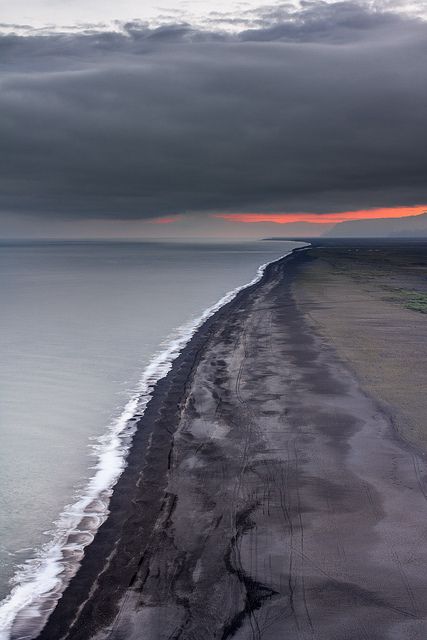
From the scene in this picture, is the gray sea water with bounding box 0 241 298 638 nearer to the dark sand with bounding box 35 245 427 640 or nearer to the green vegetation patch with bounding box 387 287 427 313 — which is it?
the dark sand with bounding box 35 245 427 640

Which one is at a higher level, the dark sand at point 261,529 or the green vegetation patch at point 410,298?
the green vegetation patch at point 410,298

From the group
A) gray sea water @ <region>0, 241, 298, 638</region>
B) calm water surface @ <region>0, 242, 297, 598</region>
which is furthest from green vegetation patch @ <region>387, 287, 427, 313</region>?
calm water surface @ <region>0, 242, 297, 598</region>

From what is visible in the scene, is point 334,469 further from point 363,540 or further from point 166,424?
point 166,424

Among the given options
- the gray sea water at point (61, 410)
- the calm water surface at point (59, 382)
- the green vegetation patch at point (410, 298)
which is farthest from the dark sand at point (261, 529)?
the green vegetation patch at point (410, 298)

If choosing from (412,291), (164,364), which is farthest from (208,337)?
(412,291)

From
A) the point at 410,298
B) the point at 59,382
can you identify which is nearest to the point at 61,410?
the point at 59,382

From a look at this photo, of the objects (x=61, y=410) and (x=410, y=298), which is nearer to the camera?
(x=61, y=410)

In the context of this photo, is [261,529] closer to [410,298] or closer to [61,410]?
[61,410]

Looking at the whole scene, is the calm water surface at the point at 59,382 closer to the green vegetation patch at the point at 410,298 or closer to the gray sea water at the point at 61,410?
the gray sea water at the point at 61,410

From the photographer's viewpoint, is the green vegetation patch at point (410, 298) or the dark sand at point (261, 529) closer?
the dark sand at point (261, 529)
